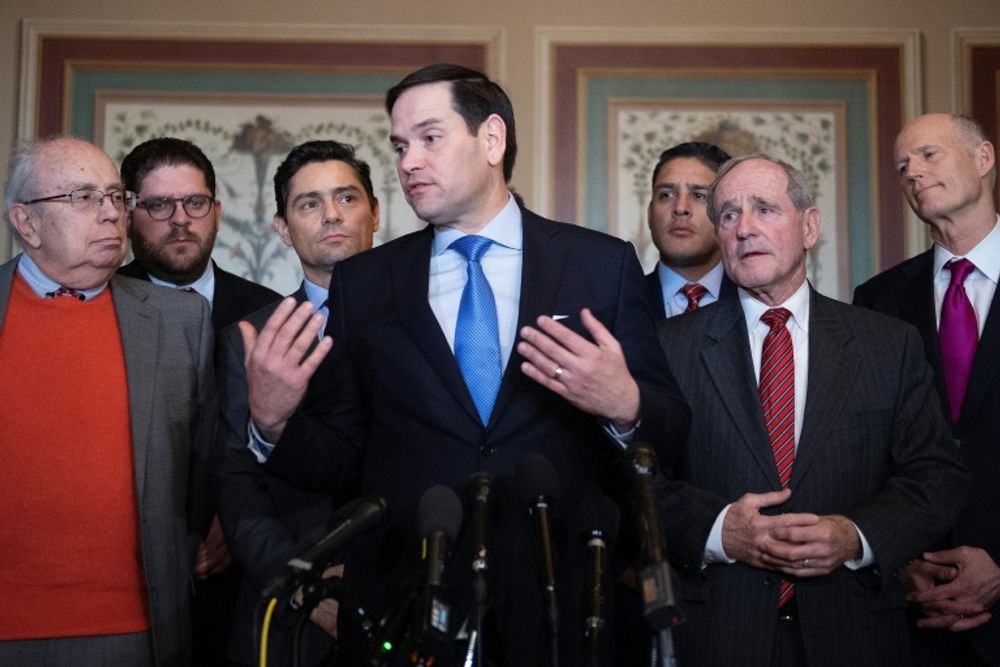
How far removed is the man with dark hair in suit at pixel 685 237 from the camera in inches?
155

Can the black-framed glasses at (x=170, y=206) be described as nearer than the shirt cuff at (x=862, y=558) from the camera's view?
No

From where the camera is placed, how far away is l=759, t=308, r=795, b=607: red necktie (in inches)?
110

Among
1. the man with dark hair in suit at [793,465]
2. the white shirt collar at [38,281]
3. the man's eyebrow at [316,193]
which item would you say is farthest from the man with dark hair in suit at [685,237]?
the white shirt collar at [38,281]

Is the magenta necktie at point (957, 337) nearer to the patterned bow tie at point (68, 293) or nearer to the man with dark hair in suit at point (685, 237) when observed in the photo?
→ the man with dark hair in suit at point (685, 237)

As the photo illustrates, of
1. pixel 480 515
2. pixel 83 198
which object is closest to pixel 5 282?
pixel 83 198

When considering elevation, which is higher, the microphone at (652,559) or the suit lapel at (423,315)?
the suit lapel at (423,315)

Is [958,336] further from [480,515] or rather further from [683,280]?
[480,515]

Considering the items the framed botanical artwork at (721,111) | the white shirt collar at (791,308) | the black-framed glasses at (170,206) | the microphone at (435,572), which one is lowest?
the microphone at (435,572)

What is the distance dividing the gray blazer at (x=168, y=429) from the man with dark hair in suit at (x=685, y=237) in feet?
4.78

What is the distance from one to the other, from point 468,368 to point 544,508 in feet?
1.97

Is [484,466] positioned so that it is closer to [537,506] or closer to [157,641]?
[537,506]

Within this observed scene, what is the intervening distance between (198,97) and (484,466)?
10.3 ft

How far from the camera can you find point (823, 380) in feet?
9.33

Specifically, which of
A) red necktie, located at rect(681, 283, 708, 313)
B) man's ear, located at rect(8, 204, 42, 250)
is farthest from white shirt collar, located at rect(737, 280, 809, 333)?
man's ear, located at rect(8, 204, 42, 250)
